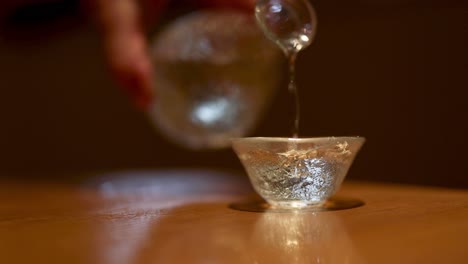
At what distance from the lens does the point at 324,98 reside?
2.13 metres

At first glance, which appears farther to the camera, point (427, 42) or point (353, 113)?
point (353, 113)

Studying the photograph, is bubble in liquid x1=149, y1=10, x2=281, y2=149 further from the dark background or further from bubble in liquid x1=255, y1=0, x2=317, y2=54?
bubble in liquid x1=255, y1=0, x2=317, y2=54

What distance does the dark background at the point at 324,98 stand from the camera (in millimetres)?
1780

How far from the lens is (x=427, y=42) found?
1837mm

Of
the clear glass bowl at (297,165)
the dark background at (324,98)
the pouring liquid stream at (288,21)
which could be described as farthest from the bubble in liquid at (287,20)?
the dark background at (324,98)

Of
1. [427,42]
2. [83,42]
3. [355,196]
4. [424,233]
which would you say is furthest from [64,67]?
[424,233]

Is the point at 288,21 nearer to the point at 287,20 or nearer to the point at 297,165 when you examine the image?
the point at 287,20

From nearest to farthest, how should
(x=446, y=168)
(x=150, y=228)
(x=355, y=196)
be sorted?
(x=150, y=228) → (x=355, y=196) → (x=446, y=168)

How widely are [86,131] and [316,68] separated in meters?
1.08

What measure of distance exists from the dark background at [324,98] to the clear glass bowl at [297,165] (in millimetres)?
893

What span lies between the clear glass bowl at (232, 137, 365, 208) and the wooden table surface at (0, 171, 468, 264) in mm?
28

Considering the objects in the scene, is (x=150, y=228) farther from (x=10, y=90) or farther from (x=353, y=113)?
(x=10, y=90)

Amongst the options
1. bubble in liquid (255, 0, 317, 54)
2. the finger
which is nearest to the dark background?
the finger

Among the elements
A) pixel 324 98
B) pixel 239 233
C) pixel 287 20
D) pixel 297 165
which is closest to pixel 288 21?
pixel 287 20
